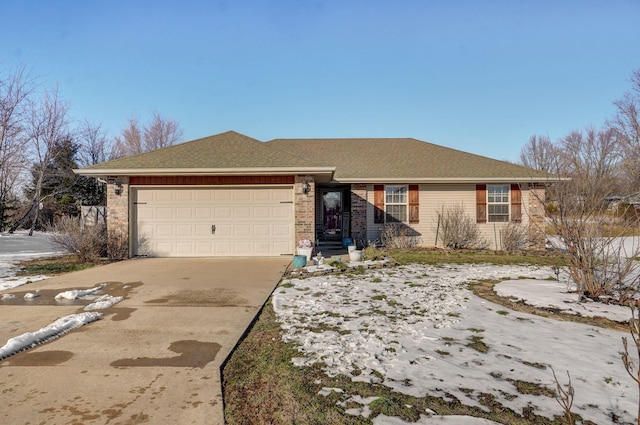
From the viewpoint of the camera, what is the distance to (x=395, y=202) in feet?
42.1

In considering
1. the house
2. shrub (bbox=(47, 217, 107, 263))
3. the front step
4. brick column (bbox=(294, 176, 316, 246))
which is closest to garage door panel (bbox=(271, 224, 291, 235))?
the house

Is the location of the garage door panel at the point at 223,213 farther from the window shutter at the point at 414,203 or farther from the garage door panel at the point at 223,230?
the window shutter at the point at 414,203

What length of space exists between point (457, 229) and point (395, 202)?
233cm

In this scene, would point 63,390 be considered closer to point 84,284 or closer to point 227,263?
point 84,284

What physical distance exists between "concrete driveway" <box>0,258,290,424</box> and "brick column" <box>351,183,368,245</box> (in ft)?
20.6

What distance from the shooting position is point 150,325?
4371 millimetres

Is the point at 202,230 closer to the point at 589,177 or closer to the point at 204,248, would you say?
the point at 204,248

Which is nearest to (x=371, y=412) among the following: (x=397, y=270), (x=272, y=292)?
(x=272, y=292)

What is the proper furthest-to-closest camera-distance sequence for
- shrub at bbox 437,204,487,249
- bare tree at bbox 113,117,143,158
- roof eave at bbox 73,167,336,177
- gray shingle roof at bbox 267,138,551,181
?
bare tree at bbox 113,117,143,158
gray shingle roof at bbox 267,138,551,181
shrub at bbox 437,204,487,249
roof eave at bbox 73,167,336,177

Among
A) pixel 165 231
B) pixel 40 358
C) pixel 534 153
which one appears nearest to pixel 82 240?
pixel 165 231

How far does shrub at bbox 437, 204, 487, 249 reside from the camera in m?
12.0

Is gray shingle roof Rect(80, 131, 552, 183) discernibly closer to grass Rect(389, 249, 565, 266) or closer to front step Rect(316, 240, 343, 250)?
grass Rect(389, 249, 565, 266)

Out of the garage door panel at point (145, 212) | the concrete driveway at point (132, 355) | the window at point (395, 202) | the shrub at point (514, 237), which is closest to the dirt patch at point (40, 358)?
the concrete driveway at point (132, 355)

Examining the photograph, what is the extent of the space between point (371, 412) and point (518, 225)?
473 inches
